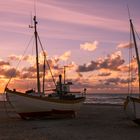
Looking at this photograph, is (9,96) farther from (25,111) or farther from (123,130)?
(123,130)

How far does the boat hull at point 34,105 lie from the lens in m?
35.7

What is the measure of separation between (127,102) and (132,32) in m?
5.42

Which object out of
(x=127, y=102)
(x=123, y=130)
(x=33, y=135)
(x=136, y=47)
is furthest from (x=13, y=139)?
(x=136, y=47)

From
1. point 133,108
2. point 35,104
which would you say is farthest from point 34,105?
point 133,108

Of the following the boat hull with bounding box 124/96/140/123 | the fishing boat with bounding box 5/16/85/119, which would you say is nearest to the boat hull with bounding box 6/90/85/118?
the fishing boat with bounding box 5/16/85/119

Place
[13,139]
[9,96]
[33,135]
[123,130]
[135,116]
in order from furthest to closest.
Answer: [9,96], [135,116], [123,130], [33,135], [13,139]

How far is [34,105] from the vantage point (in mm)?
36000

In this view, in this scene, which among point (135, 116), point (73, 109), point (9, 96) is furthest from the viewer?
point (73, 109)

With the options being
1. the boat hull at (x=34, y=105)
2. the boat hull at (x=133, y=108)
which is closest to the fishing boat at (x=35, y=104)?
the boat hull at (x=34, y=105)

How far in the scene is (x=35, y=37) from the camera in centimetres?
4034

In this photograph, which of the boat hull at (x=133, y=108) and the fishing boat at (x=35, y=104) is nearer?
the boat hull at (x=133, y=108)

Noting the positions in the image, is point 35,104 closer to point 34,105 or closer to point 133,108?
point 34,105

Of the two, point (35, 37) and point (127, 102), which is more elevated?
point (35, 37)

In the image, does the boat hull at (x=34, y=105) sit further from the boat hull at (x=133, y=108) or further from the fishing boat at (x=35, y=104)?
the boat hull at (x=133, y=108)
